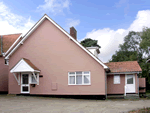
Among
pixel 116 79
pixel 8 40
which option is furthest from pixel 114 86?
pixel 8 40

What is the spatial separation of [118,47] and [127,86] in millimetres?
26790

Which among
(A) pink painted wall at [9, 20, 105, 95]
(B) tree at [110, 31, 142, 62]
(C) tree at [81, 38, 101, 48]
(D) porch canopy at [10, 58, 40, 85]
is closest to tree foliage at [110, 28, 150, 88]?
(B) tree at [110, 31, 142, 62]

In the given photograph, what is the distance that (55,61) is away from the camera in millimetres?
18016

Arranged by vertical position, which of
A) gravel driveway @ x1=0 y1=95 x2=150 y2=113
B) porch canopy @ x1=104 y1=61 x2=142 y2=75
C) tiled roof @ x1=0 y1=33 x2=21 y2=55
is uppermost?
tiled roof @ x1=0 y1=33 x2=21 y2=55

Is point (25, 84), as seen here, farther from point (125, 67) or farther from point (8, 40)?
point (125, 67)

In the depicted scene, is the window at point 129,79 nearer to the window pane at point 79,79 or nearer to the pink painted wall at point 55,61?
the pink painted wall at point 55,61

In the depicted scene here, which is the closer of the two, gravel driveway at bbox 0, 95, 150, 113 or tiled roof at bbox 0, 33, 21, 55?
gravel driveway at bbox 0, 95, 150, 113

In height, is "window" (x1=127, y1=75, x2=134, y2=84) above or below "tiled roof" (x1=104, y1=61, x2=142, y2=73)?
below

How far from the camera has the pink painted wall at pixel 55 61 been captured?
17.0 metres

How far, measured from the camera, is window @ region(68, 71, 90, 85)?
17.1m

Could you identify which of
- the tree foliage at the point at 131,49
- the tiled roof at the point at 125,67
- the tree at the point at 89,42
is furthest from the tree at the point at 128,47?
the tiled roof at the point at 125,67

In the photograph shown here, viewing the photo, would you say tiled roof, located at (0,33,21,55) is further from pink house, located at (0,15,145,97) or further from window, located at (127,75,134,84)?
window, located at (127,75,134,84)

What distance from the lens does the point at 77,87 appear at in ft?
56.4

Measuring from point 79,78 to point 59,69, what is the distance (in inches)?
86.2
